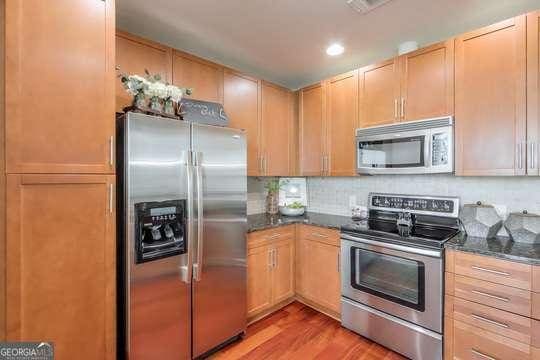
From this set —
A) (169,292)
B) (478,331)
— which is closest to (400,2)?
(478,331)

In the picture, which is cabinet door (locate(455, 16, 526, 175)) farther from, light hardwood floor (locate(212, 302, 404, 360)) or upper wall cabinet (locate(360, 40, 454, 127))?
light hardwood floor (locate(212, 302, 404, 360))

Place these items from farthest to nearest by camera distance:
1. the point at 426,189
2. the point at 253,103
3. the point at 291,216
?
the point at 291,216 → the point at 253,103 → the point at 426,189

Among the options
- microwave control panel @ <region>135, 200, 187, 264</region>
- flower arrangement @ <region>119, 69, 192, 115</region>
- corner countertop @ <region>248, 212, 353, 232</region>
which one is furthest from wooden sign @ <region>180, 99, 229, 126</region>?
corner countertop @ <region>248, 212, 353, 232</region>

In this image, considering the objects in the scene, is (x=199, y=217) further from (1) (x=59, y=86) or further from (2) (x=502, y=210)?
(2) (x=502, y=210)

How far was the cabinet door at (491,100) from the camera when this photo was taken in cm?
173

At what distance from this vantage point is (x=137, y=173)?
1547 mm

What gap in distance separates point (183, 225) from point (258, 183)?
155cm

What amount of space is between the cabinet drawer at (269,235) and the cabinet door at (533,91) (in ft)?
6.30

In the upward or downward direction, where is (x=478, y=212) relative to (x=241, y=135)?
downward

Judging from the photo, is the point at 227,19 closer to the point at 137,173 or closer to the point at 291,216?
the point at 137,173

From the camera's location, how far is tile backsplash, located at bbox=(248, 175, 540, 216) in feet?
6.46

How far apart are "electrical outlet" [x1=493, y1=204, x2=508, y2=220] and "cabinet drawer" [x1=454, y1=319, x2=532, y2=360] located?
92 centimetres

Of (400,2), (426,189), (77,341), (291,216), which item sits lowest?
(77,341)

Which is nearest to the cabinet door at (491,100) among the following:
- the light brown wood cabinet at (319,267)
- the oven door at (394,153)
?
the oven door at (394,153)
